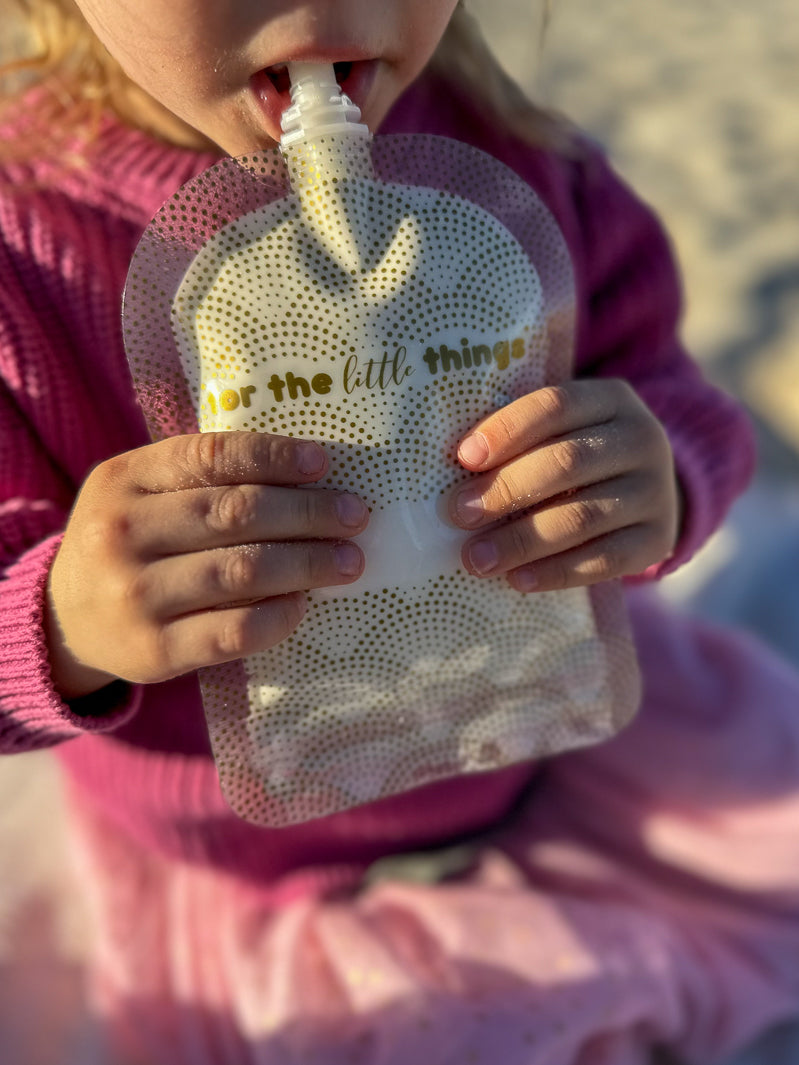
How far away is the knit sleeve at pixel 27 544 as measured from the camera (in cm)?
51

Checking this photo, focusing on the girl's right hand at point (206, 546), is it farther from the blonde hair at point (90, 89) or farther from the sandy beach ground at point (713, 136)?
the sandy beach ground at point (713, 136)

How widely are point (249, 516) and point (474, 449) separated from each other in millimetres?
101

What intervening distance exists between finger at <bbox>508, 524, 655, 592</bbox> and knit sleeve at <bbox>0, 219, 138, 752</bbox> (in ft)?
0.74

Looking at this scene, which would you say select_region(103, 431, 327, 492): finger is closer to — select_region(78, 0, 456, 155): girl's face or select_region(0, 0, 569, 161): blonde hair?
select_region(78, 0, 456, 155): girl's face

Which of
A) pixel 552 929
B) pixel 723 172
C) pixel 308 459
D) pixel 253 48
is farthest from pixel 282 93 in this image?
pixel 723 172

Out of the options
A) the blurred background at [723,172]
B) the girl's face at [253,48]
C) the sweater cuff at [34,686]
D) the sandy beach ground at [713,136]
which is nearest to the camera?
the girl's face at [253,48]

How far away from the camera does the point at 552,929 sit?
0.69 meters

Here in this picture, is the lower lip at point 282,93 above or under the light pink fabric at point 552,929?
above

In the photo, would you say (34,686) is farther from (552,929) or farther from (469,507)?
(552,929)

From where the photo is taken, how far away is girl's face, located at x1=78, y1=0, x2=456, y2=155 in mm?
394

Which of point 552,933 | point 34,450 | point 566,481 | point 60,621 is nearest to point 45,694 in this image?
point 60,621

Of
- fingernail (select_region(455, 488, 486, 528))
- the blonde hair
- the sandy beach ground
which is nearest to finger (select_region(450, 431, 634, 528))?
fingernail (select_region(455, 488, 486, 528))

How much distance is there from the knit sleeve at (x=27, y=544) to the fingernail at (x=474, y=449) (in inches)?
8.7

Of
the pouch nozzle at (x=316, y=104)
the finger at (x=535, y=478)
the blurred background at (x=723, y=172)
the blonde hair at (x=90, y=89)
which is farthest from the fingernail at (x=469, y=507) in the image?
the blurred background at (x=723, y=172)
